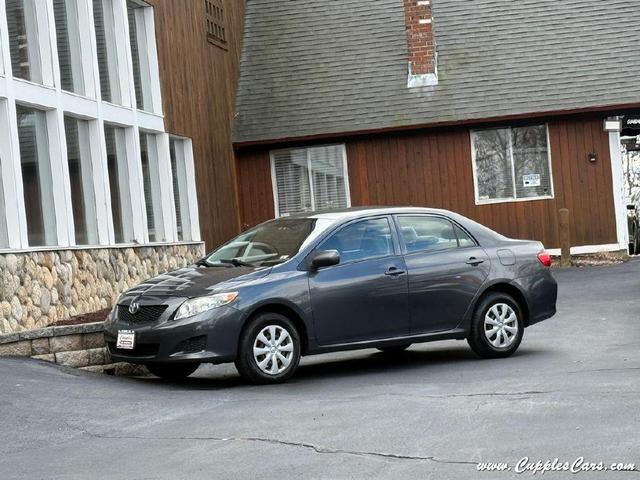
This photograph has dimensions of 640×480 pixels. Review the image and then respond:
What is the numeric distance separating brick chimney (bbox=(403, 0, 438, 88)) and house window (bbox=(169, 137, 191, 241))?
6.17 metres

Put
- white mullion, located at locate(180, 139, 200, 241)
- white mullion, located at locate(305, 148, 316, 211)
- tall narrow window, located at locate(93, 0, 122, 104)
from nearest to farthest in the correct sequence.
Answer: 1. tall narrow window, located at locate(93, 0, 122, 104)
2. white mullion, located at locate(180, 139, 200, 241)
3. white mullion, located at locate(305, 148, 316, 211)

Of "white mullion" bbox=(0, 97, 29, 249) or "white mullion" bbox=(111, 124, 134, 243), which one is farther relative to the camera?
"white mullion" bbox=(111, 124, 134, 243)

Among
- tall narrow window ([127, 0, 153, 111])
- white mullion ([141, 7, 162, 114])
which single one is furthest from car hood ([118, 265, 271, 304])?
white mullion ([141, 7, 162, 114])

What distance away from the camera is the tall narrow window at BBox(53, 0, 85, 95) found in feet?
56.0

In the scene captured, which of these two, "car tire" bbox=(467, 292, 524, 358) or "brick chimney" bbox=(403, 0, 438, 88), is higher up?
"brick chimney" bbox=(403, 0, 438, 88)

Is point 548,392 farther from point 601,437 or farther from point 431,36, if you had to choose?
point 431,36

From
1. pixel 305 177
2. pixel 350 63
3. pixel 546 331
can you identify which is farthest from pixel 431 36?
pixel 546 331

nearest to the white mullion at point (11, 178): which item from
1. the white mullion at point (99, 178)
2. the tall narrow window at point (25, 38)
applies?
the tall narrow window at point (25, 38)

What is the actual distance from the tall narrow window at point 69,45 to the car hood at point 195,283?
6048 mm

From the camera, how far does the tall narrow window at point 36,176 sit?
15.5 m

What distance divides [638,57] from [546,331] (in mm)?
12719

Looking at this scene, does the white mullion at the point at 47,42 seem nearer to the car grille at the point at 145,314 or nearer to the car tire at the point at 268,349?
the car grille at the point at 145,314

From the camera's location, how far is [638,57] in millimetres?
25984

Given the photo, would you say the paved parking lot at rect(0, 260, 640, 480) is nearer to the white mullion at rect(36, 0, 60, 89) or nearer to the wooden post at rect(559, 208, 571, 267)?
the white mullion at rect(36, 0, 60, 89)
